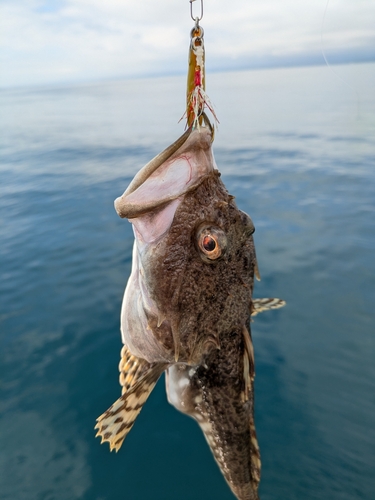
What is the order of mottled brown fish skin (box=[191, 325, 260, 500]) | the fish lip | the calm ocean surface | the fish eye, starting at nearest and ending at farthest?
the fish lip < the fish eye < mottled brown fish skin (box=[191, 325, 260, 500]) < the calm ocean surface

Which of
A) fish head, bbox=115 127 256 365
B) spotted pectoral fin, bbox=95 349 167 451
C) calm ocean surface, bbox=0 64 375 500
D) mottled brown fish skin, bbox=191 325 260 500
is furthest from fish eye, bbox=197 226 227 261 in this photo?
calm ocean surface, bbox=0 64 375 500

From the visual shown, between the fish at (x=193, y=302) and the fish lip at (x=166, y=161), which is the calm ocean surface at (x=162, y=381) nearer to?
the fish at (x=193, y=302)

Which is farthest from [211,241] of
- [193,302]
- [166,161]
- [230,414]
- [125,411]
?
[230,414]

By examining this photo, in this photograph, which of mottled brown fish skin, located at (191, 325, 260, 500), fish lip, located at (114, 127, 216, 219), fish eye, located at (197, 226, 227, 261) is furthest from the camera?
mottled brown fish skin, located at (191, 325, 260, 500)

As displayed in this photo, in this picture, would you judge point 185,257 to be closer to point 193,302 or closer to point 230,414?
point 193,302

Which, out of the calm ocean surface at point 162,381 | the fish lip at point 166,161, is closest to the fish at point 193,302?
the fish lip at point 166,161

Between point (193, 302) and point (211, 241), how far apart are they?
504 mm

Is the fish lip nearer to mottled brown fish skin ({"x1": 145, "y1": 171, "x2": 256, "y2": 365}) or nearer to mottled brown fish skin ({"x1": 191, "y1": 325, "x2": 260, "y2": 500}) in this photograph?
mottled brown fish skin ({"x1": 145, "y1": 171, "x2": 256, "y2": 365})

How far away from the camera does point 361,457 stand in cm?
444

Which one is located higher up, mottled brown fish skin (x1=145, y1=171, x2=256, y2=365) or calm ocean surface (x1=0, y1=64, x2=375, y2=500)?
mottled brown fish skin (x1=145, y1=171, x2=256, y2=365)

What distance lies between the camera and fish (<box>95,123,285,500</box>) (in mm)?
2379

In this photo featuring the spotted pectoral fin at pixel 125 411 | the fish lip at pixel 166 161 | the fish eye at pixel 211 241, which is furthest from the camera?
the spotted pectoral fin at pixel 125 411

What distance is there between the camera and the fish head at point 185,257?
2.36 metres

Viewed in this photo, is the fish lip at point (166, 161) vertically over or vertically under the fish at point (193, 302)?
over
